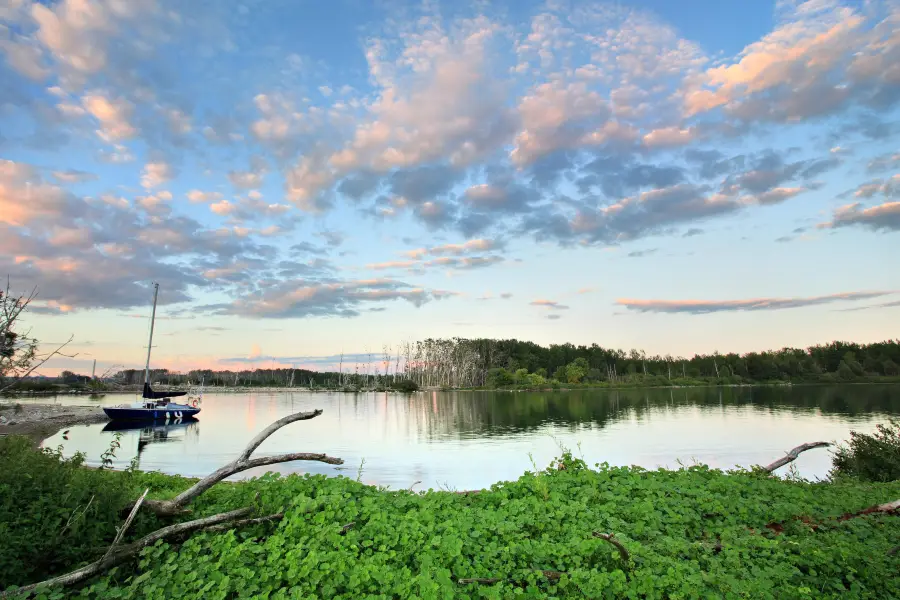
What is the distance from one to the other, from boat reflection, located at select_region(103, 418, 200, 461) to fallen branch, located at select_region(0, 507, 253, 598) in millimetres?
26119

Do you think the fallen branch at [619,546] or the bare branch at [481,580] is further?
the fallen branch at [619,546]

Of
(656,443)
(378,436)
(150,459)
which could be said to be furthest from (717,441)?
(150,459)

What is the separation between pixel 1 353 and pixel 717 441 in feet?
105

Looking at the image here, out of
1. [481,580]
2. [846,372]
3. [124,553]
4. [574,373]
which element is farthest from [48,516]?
[846,372]

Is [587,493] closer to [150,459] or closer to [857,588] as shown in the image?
[857,588]

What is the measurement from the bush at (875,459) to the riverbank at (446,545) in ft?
25.0

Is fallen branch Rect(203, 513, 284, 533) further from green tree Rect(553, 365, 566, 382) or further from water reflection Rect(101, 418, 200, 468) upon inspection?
green tree Rect(553, 365, 566, 382)

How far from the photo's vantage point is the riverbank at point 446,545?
15.7 feet

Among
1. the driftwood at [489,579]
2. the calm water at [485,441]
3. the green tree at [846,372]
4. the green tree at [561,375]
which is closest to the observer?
the driftwood at [489,579]

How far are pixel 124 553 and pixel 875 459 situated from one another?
1698cm

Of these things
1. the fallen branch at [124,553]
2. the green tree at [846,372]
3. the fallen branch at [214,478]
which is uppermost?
the green tree at [846,372]

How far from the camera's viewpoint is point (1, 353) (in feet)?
21.1

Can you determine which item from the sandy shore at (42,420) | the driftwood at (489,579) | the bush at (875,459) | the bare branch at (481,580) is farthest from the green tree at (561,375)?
the bare branch at (481,580)

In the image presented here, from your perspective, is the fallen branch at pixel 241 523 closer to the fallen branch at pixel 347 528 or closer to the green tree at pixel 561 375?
the fallen branch at pixel 347 528
